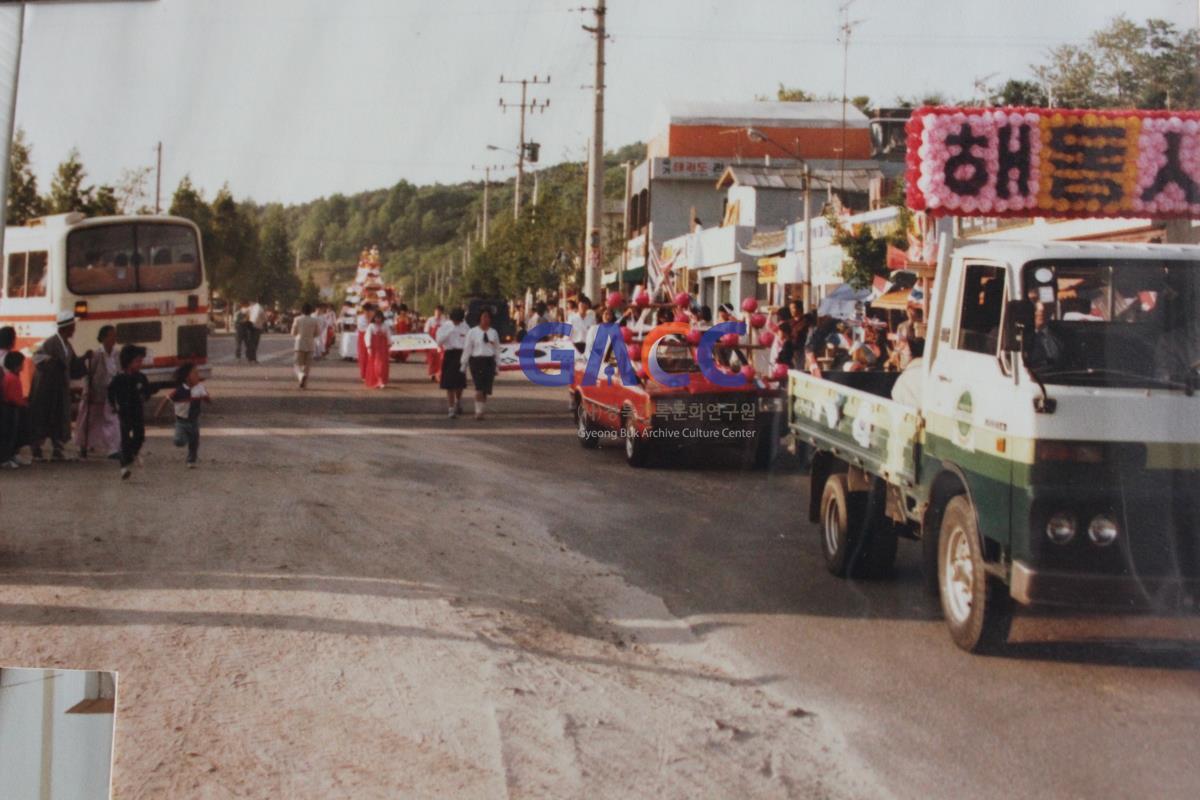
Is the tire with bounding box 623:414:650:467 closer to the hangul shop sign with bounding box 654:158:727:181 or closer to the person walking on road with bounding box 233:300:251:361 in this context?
the hangul shop sign with bounding box 654:158:727:181

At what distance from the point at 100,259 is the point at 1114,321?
4609mm

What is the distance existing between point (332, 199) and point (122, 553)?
7.89 feet

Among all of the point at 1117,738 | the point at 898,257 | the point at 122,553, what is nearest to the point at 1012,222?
the point at 1117,738

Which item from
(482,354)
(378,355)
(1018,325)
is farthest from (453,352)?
(1018,325)

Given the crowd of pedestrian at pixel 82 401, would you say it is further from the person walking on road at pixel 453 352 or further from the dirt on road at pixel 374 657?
the person walking on road at pixel 453 352

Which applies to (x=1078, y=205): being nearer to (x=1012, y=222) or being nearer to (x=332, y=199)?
(x=1012, y=222)

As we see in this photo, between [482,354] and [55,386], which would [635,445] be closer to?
[482,354]

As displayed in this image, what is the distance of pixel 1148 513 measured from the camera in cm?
505

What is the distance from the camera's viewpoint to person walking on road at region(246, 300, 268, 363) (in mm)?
7902

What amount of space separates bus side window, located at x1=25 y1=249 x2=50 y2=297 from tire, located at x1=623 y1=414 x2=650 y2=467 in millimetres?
6676

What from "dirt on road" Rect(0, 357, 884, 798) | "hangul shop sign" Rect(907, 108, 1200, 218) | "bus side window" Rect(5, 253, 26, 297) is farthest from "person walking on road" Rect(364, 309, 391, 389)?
"hangul shop sign" Rect(907, 108, 1200, 218)

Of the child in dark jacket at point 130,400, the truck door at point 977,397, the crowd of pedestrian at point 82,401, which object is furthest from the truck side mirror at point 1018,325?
the child in dark jacket at point 130,400

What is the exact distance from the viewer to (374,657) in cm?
532

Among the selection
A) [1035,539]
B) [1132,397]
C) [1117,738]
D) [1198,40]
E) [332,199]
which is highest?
[1198,40]
